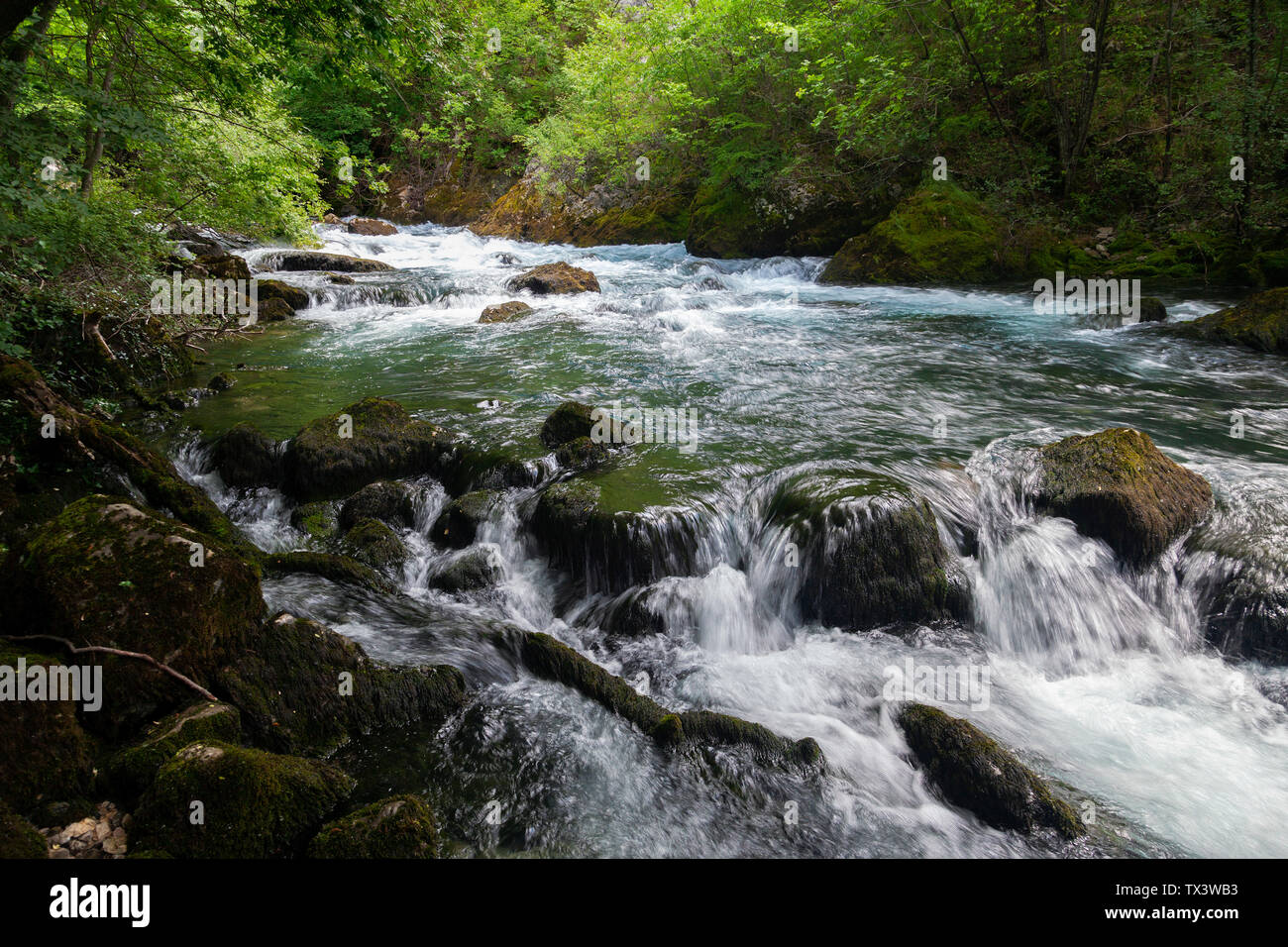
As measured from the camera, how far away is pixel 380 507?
6.42 meters

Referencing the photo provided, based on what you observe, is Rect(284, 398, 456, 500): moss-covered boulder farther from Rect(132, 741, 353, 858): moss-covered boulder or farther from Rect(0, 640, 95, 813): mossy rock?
Rect(132, 741, 353, 858): moss-covered boulder

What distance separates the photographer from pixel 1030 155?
16203 mm

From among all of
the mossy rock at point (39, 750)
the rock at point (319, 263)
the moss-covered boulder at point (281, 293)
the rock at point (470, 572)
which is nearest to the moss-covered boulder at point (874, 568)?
the rock at point (470, 572)

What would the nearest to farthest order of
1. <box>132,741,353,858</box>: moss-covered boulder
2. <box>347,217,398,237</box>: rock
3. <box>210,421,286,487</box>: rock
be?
1. <box>132,741,353,858</box>: moss-covered boulder
2. <box>210,421,286,487</box>: rock
3. <box>347,217,398,237</box>: rock

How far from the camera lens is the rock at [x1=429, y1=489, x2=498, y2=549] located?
19.9 ft

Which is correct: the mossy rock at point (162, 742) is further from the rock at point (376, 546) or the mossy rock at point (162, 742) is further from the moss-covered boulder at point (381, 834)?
the rock at point (376, 546)

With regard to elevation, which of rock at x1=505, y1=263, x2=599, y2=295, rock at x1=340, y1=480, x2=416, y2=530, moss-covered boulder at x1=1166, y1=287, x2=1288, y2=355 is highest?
rock at x1=505, y1=263, x2=599, y2=295

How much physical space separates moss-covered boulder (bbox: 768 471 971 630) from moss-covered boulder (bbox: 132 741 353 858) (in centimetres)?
386

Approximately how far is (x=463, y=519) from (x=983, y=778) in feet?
15.3

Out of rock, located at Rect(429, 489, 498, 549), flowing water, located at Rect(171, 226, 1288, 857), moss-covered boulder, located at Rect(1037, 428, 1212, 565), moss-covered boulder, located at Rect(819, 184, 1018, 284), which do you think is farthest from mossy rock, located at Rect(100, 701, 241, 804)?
moss-covered boulder, located at Rect(819, 184, 1018, 284)

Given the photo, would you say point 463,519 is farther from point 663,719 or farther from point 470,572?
point 663,719

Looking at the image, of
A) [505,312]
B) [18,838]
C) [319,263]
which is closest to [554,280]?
[505,312]

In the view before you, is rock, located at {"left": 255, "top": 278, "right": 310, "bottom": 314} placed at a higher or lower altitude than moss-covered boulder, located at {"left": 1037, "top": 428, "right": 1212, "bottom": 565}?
higher

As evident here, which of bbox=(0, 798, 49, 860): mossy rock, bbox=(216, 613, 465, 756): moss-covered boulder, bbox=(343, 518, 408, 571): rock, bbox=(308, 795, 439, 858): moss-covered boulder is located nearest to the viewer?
bbox=(0, 798, 49, 860): mossy rock
